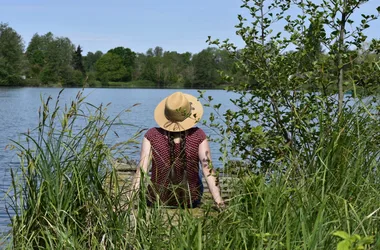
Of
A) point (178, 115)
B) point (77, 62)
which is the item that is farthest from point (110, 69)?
point (178, 115)

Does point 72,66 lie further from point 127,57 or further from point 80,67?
point 127,57

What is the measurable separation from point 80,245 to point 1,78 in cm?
8001

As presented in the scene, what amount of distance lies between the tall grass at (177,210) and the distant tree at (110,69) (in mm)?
106005

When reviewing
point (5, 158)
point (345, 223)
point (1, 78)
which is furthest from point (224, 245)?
point (1, 78)

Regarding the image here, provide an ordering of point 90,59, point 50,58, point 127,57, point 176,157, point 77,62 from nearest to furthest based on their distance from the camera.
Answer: point 176,157
point 50,58
point 77,62
point 127,57
point 90,59

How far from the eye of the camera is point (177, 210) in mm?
3648

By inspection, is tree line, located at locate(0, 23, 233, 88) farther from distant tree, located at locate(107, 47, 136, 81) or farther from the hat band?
the hat band

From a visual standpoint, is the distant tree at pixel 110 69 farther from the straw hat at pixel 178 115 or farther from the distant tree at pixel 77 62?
the straw hat at pixel 178 115

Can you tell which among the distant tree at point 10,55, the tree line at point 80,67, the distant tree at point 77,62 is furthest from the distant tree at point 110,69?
the distant tree at point 10,55

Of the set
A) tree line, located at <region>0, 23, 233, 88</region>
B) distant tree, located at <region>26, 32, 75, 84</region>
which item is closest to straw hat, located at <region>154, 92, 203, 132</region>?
tree line, located at <region>0, 23, 233, 88</region>

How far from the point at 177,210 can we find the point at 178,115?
113cm

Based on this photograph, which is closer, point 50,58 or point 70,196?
point 70,196

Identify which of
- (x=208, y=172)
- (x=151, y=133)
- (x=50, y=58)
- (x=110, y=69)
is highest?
(x=50, y=58)

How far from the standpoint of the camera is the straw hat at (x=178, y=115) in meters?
4.59
